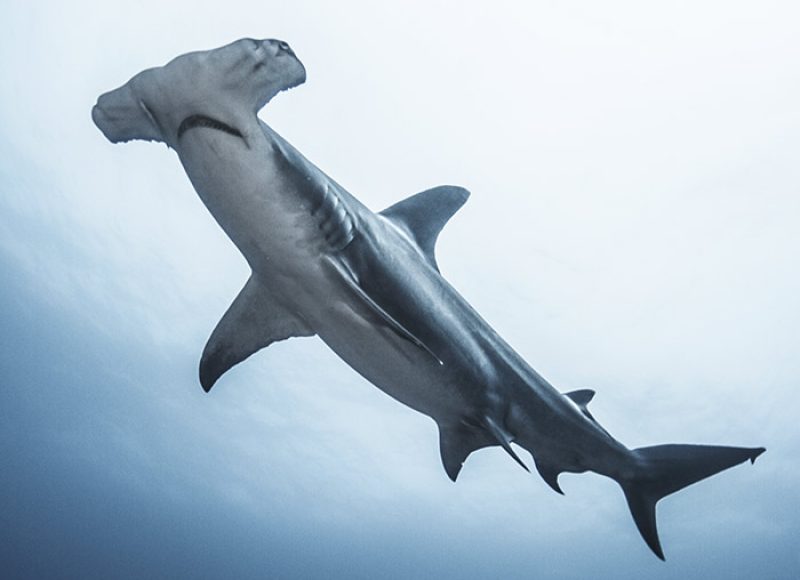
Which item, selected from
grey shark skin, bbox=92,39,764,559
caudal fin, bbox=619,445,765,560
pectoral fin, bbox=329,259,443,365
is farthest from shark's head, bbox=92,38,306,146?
caudal fin, bbox=619,445,765,560

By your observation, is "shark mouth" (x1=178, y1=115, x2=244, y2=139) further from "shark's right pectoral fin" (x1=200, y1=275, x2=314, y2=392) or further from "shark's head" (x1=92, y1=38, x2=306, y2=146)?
"shark's right pectoral fin" (x1=200, y1=275, x2=314, y2=392)

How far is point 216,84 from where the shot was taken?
2.42 m

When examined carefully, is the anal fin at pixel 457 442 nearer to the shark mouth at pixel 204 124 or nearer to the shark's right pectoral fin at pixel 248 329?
the shark's right pectoral fin at pixel 248 329

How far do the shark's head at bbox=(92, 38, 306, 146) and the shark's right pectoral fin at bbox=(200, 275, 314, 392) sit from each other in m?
1.36

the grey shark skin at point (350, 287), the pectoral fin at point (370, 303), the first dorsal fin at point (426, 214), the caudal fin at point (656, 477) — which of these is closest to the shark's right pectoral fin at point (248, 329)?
the grey shark skin at point (350, 287)

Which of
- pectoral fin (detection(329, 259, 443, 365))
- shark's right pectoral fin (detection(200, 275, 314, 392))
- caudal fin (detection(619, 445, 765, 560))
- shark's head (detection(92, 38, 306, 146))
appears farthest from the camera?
caudal fin (detection(619, 445, 765, 560))

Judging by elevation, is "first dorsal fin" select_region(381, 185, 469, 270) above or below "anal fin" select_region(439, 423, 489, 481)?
above

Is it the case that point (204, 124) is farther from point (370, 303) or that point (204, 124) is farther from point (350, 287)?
point (370, 303)

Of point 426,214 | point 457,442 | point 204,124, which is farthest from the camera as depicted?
point 457,442

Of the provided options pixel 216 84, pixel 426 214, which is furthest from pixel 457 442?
pixel 216 84

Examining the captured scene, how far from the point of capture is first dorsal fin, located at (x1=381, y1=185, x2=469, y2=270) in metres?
4.04

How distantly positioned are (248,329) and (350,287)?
1.20m

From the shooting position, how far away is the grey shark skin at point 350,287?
8.30ft

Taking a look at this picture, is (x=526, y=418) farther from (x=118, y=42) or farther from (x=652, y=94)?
(x=118, y=42)
